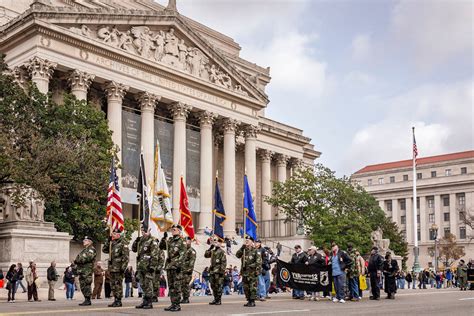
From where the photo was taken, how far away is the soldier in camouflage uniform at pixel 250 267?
20.8 metres

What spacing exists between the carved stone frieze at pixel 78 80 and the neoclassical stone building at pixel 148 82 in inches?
2.8

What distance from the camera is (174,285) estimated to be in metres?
18.5

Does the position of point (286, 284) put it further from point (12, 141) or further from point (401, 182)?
point (401, 182)

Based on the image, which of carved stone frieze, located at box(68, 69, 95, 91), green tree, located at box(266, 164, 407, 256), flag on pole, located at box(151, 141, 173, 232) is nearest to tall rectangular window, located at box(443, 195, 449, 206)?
green tree, located at box(266, 164, 407, 256)

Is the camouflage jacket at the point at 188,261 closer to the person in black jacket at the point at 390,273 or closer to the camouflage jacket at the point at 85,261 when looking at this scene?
the camouflage jacket at the point at 85,261

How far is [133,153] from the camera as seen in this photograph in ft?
160

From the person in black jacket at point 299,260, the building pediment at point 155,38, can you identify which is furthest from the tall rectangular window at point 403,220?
the person in black jacket at point 299,260

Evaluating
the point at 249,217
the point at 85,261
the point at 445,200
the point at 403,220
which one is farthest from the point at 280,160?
the point at 445,200

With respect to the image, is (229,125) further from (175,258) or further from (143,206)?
(175,258)

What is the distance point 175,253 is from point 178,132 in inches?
1337

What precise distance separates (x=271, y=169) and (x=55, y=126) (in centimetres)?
4055

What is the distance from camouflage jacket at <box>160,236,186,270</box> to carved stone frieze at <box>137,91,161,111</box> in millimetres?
31725

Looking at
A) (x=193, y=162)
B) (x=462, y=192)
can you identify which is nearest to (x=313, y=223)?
(x=193, y=162)

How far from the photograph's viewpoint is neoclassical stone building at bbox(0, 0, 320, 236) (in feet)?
144
